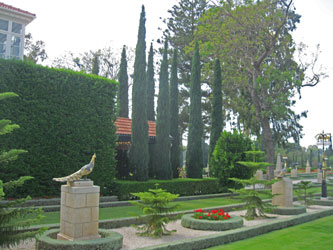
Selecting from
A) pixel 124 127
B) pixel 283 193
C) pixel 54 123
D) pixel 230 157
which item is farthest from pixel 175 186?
pixel 54 123

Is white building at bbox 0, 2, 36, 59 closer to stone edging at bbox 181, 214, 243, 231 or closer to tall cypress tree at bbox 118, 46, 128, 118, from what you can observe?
tall cypress tree at bbox 118, 46, 128, 118

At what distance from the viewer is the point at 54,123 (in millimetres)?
13023

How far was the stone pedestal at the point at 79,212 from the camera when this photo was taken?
6598 mm

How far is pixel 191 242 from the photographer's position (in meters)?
7.18

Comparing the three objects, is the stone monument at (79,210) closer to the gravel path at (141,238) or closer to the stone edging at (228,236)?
the gravel path at (141,238)

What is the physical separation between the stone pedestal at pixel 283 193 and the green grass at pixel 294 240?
245 cm

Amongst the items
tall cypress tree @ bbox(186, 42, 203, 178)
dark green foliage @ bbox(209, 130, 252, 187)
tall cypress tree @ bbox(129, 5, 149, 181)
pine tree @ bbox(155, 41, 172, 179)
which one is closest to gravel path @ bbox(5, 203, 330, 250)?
tall cypress tree @ bbox(129, 5, 149, 181)

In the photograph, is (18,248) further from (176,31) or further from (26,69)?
(176,31)

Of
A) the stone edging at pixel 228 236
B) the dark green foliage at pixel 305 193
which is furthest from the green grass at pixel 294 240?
the dark green foliage at pixel 305 193

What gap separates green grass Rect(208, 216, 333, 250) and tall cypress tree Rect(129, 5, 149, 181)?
8308 millimetres

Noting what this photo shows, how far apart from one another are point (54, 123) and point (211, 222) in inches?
311

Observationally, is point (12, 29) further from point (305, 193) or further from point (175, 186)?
point (305, 193)

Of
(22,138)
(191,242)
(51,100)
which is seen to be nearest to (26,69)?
(51,100)

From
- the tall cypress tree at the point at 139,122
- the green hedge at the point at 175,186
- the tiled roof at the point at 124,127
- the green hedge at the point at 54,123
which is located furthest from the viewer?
the tiled roof at the point at 124,127
